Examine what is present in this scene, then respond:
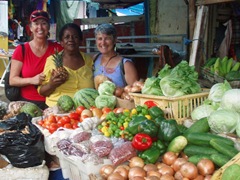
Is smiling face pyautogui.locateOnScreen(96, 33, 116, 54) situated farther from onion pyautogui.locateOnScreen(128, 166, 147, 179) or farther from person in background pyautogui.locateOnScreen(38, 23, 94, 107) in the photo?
onion pyautogui.locateOnScreen(128, 166, 147, 179)

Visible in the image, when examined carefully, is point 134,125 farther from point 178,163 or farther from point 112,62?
point 112,62

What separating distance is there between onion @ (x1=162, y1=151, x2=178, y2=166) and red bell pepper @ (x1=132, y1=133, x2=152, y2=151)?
174mm

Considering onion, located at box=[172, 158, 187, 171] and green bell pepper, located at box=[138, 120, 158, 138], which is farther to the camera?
green bell pepper, located at box=[138, 120, 158, 138]

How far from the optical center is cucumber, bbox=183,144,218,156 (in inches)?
105

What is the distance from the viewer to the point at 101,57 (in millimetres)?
4680

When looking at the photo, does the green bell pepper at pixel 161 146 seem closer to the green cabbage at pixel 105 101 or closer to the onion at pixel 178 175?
the onion at pixel 178 175

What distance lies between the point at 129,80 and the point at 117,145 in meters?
1.55

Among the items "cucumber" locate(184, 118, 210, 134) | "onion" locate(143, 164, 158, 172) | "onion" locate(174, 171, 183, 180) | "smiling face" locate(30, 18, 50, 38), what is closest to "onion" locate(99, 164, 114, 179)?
"onion" locate(143, 164, 158, 172)

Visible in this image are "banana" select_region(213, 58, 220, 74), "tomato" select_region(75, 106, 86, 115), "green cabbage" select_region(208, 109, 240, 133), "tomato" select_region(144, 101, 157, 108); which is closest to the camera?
"green cabbage" select_region(208, 109, 240, 133)

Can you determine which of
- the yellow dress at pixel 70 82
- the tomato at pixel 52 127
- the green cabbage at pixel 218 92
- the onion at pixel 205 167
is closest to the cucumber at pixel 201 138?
the onion at pixel 205 167

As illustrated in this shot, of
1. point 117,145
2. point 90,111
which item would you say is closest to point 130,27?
point 90,111

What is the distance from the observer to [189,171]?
8.02 feet

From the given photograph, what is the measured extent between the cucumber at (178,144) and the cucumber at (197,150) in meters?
0.04

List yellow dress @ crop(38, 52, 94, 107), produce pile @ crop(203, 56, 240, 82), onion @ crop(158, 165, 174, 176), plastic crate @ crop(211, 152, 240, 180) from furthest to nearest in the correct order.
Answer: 1. produce pile @ crop(203, 56, 240, 82)
2. yellow dress @ crop(38, 52, 94, 107)
3. onion @ crop(158, 165, 174, 176)
4. plastic crate @ crop(211, 152, 240, 180)
